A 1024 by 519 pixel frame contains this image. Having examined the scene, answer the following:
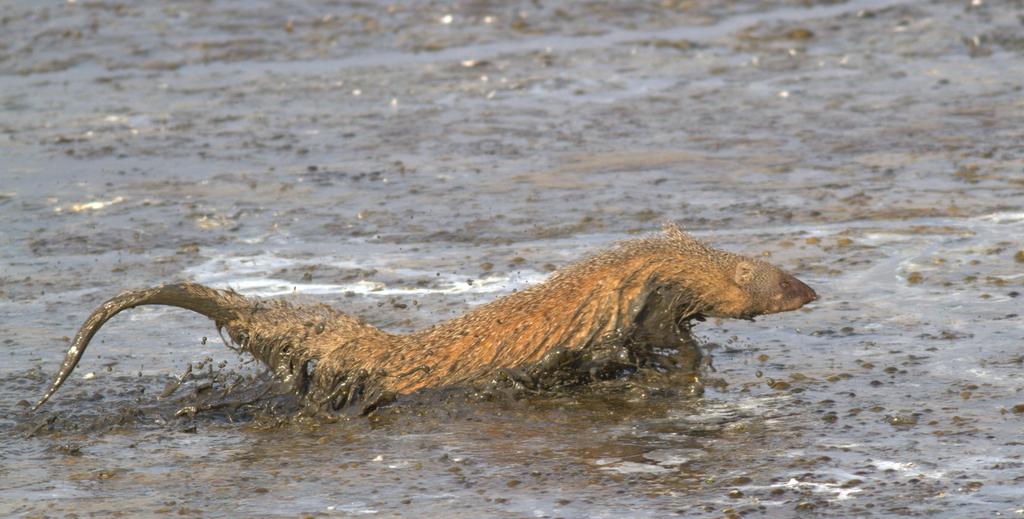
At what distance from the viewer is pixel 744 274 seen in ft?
24.0

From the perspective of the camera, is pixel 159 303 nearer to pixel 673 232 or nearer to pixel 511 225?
pixel 673 232

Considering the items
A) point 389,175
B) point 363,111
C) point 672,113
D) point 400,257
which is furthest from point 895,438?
point 363,111

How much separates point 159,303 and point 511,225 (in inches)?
152

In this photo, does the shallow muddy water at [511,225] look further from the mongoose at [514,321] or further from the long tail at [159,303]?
the long tail at [159,303]

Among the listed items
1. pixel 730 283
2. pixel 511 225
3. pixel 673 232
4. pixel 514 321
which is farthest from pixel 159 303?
pixel 511 225

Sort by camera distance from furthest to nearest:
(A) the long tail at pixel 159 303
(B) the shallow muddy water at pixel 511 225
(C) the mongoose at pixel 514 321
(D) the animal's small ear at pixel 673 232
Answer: (D) the animal's small ear at pixel 673 232
(C) the mongoose at pixel 514 321
(A) the long tail at pixel 159 303
(B) the shallow muddy water at pixel 511 225

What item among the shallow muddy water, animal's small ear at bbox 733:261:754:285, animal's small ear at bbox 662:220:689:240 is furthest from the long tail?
animal's small ear at bbox 733:261:754:285

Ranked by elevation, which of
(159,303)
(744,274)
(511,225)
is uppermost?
(159,303)

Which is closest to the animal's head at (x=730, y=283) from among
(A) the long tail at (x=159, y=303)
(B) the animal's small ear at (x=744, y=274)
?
(B) the animal's small ear at (x=744, y=274)

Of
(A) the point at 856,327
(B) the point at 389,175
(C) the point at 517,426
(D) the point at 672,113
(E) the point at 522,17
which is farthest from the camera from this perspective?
(E) the point at 522,17

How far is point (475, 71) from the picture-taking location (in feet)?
53.3

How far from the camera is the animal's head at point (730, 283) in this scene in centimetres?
730

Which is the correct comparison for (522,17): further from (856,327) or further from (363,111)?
(856,327)

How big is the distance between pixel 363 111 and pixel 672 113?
2.77 metres
